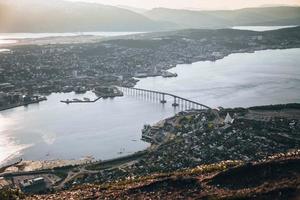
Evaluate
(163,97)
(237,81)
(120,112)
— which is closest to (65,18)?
(237,81)

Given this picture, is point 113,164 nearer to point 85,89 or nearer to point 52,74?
point 85,89

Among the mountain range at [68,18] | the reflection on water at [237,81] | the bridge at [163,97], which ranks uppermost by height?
the mountain range at [68,18]

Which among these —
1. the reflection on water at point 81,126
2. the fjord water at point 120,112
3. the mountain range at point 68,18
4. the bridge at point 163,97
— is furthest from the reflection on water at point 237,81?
the mountain range at point 68,18

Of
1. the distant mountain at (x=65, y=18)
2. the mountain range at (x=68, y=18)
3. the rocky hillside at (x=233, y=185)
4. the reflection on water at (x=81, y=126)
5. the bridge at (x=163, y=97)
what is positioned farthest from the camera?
the mountain range at (x=68, y=18)

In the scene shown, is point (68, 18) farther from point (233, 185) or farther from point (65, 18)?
point (233, 185)

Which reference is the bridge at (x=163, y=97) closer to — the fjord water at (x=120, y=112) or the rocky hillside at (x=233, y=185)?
the fjord water at (x=120, y=112)

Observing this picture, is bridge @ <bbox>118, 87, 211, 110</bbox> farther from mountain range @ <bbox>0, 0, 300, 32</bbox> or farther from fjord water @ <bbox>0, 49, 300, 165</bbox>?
mountain range @ <bbox>0, 0, 300, 32</bbox>
